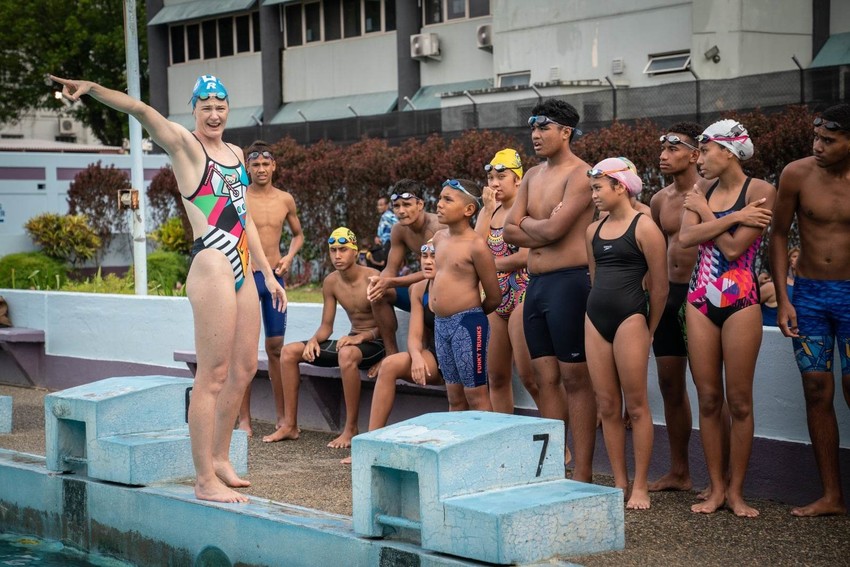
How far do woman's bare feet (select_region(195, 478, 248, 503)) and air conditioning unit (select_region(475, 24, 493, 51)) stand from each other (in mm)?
23681

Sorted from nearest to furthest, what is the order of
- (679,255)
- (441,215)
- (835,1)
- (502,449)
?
(502,449) → (679,255) → (441,215) → (835,1)

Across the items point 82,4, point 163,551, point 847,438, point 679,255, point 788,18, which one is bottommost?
point 163,551

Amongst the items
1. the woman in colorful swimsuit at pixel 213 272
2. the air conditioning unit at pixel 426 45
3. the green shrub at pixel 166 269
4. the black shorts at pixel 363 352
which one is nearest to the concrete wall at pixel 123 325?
the black shorts at pixel 363 352

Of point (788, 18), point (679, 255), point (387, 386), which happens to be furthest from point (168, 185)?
point (679, 255)

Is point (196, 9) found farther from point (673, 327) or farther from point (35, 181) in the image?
point (673, 327)

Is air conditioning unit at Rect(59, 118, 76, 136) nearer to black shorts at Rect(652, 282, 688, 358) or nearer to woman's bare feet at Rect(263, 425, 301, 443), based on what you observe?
woman's bare feet at Rect(263, 425, 301, 443)

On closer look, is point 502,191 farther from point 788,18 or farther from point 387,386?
point 788,18

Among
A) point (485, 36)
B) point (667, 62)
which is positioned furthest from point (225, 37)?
point (667, 62)

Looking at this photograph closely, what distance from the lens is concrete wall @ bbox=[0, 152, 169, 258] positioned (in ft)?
89.5

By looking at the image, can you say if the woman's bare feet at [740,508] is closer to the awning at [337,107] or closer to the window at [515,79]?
the window at [515,79]

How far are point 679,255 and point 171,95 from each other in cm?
3541

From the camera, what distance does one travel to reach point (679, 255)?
7070 mm

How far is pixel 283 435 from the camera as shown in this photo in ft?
30.6

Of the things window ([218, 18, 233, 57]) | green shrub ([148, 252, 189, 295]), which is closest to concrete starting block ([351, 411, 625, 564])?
green shrub ([148, 252, 189, 295])
